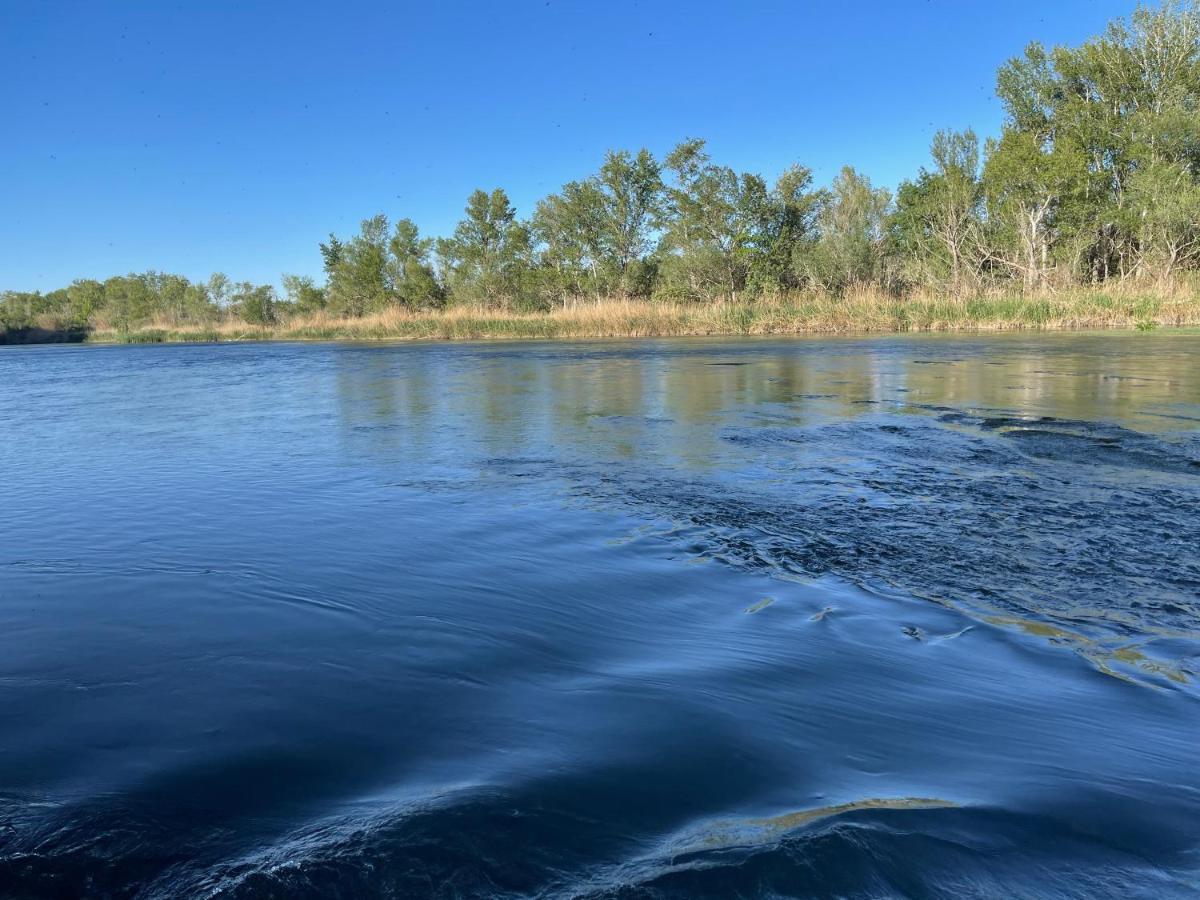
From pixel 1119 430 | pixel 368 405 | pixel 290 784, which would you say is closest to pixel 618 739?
pixel 290 784

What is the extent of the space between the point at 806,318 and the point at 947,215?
39.6ft

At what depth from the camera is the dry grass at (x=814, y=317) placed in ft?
77.7

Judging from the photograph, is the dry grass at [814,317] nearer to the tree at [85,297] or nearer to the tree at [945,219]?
the tree at [945,219]

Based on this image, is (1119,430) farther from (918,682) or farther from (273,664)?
(273,664)

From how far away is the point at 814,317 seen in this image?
3011cm

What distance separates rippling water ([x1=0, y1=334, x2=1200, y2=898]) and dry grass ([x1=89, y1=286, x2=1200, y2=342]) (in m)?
19.9

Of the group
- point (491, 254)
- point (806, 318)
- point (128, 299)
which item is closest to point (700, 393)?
point (806, 318)

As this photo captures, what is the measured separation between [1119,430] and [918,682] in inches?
230

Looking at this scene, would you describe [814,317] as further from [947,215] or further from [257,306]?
[257,306]

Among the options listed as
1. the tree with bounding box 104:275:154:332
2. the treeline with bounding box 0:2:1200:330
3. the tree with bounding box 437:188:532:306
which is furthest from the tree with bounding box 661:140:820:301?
the tree with bounding box 104:275:154:332

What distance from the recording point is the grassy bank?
23.7 m

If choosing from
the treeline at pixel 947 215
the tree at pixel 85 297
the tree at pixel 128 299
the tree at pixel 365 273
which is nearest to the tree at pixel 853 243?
the treeline at pixel 947 215

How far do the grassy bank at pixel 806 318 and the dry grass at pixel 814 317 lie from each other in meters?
0.03

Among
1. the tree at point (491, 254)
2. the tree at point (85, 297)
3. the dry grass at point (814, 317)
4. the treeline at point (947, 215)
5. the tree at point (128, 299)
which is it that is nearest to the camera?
the dry grass at point (814, 317)
